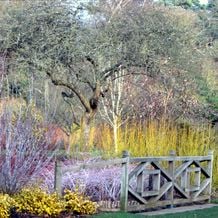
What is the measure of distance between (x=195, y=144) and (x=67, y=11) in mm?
4301

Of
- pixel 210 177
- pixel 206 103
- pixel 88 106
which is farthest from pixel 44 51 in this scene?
pixel 206 103

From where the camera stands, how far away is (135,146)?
43.1 feet

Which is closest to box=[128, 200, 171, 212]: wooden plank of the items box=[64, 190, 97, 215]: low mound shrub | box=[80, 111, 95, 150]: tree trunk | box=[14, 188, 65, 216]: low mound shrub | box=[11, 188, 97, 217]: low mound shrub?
box=[64, 190, 97, 215]: low mound shrub

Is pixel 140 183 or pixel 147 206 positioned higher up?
pixel 140 183

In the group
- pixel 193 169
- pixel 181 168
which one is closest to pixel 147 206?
pixel 181 168

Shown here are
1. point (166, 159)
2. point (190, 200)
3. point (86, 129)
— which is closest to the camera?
point (166, 159)

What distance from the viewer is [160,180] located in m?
11.5

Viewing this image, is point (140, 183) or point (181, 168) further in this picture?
point (181, 168)

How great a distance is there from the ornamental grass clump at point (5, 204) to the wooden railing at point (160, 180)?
0.90m

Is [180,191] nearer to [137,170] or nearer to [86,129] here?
[137,170]

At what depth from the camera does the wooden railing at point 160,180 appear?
979cm

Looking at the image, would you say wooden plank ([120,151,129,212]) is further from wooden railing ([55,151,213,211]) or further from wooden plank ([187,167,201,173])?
wooden plank ([187,167,201,173])

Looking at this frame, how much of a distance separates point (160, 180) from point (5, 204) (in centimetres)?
458

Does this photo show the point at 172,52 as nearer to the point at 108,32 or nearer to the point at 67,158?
the point at 108,32
